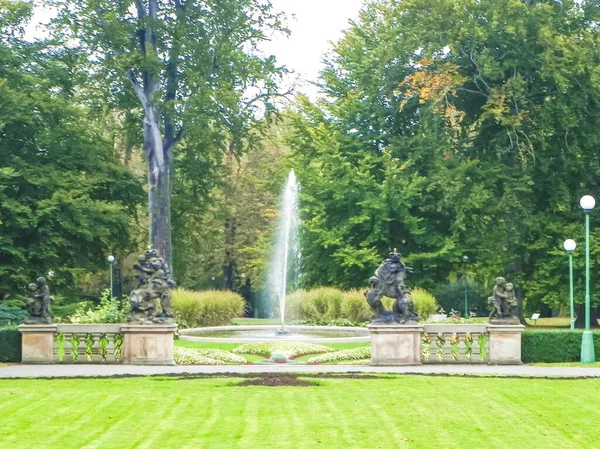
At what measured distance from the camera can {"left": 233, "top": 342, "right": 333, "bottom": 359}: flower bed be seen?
103ft

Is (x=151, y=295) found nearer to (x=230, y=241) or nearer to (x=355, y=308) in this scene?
(x=355, y=308)

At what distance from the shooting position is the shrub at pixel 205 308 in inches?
1658

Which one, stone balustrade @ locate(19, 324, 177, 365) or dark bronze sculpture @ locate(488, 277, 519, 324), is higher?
dark bronze sculpture @ locate(488, 277, 519, 324)

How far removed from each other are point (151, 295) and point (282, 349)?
199 inches

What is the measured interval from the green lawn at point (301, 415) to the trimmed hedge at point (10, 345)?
287 inches

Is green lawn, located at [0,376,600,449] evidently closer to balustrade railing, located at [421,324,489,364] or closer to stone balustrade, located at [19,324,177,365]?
stone balustrade, located at [19,324,177,365]

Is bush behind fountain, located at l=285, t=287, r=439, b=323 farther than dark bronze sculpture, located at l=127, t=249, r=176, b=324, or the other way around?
bush behind fountain, located at l=285, t=287, r=439, b=323

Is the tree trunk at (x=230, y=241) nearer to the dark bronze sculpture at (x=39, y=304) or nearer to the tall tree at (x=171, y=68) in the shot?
the tall tree at (x=171, y=68)

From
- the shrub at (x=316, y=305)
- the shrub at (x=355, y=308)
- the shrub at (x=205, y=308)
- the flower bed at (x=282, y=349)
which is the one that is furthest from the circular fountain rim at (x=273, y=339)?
the shrub at (x=355, y=308)

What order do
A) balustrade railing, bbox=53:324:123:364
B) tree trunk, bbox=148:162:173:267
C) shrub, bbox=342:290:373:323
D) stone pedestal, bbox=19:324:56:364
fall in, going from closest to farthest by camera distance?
balustrade railing, bbox=53:324:123:364
stone pedestal, bbox=19:324:56:364
shrub, bbox=342:290:373:323
tree trunk, bbox=148:162:173:267

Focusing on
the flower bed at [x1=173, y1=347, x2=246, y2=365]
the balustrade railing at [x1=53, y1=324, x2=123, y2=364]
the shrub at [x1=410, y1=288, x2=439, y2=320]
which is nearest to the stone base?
the flower bed at [x1=173, y1=347, x2=246, y2=365]

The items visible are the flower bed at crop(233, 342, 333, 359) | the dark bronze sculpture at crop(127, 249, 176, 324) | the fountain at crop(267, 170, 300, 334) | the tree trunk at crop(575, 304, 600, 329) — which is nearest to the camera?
the dark bronze sculpture at crop(127, 249, 176, 324)

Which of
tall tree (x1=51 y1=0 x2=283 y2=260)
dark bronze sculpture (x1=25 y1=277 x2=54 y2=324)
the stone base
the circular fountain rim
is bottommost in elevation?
the circular fountain rim

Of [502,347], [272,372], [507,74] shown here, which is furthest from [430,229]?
[272,372]
